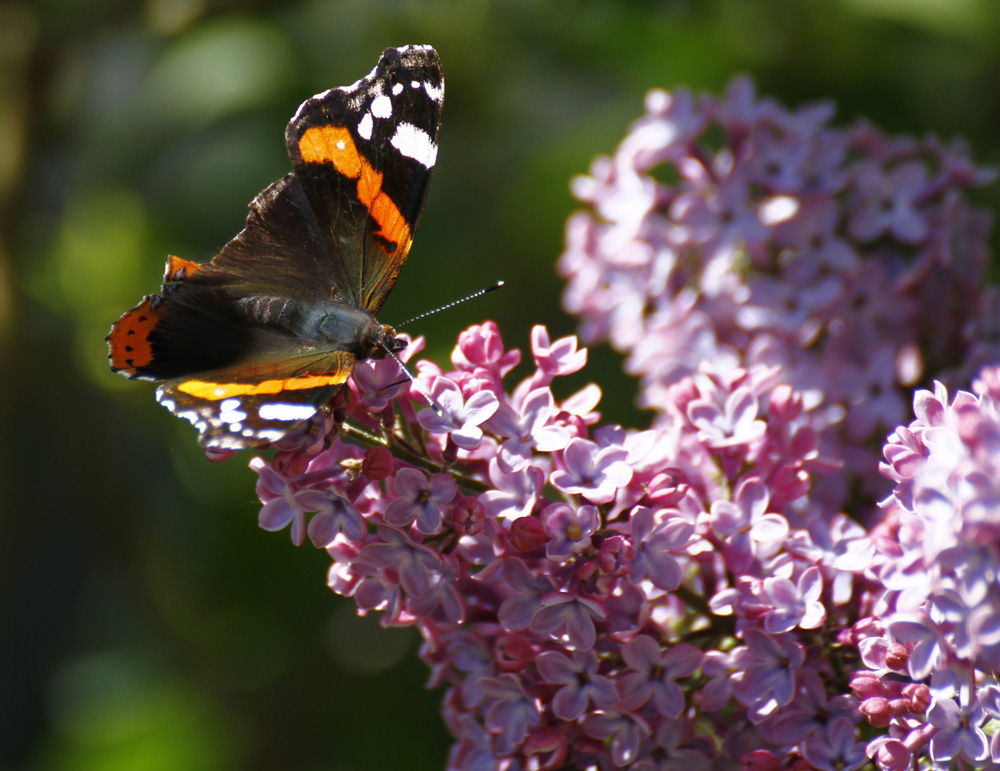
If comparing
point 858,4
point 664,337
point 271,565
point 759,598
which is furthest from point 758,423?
point 271,565

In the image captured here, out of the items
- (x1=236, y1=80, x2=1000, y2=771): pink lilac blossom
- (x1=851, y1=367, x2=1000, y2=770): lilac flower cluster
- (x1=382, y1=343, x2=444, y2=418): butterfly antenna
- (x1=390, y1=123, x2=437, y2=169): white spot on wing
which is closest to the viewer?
(x1=851, y1=367, x2=1000, y2=770): lilac flower cluster

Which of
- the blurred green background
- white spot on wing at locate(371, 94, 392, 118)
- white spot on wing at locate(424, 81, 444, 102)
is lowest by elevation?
the blurred green background

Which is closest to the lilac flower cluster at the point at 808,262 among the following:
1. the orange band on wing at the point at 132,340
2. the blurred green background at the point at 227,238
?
the blurred green background at the point at 227,238

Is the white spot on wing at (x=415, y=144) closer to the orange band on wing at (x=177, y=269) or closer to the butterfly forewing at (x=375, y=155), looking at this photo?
the butterfly forewing at (x=375, y=155)

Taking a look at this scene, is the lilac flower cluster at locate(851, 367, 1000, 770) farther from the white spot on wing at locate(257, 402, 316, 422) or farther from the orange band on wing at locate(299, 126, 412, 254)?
the orange band on wing at locate(299, 126, 412, 254)

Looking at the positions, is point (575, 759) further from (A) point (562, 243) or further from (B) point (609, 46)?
(B) point (609, 46)

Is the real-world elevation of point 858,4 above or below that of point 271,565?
above

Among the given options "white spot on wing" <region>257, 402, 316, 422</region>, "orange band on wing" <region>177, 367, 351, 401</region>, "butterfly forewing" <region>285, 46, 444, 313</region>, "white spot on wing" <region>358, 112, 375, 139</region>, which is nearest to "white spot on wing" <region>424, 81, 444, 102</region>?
"butterfly forewing" <region>285, 46, 444, 313</region>
